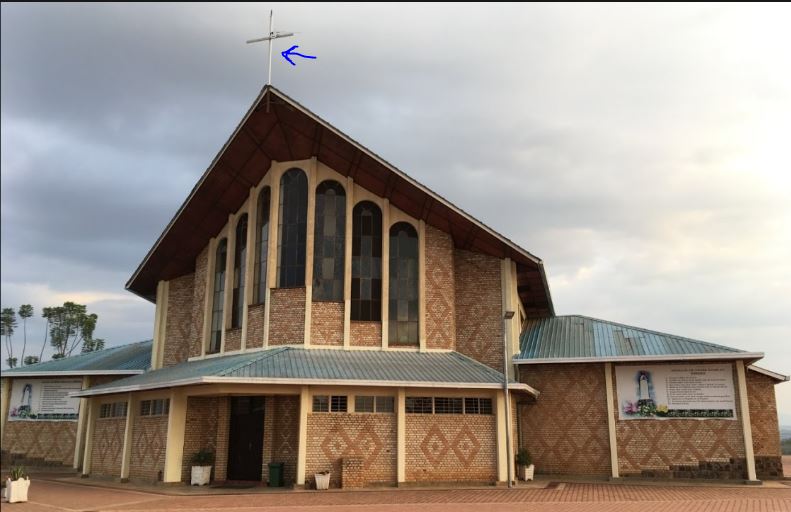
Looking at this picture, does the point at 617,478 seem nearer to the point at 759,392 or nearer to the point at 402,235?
the point at 759,392

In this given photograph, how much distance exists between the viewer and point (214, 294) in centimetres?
2497


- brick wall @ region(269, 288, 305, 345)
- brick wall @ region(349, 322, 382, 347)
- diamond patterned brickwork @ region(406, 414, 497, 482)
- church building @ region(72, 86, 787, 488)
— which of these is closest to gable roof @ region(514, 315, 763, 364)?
church building @ region(72, 86, 787, 488)

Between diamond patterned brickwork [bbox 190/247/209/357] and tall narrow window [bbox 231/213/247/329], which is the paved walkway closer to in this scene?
diamond patterned brickwork [bbox 190/247/209/357]

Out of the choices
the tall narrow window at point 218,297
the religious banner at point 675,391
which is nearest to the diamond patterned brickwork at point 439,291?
the religious banner at point 675,391

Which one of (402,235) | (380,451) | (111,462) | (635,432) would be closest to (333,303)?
(402,235)

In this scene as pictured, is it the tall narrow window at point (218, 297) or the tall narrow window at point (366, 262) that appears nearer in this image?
the tall narrow window at point (366, 262)

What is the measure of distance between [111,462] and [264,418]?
6.74m

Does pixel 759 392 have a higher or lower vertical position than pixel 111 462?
higher

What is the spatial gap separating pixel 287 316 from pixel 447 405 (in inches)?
241

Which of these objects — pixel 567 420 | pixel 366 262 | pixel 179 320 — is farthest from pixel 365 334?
pixel 179 320

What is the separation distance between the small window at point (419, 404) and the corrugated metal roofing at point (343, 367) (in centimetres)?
87

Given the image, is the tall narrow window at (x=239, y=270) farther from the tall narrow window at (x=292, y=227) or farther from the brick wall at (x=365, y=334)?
the brick wall at (x=365, y=334)

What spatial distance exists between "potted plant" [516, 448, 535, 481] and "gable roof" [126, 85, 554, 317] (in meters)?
6.57

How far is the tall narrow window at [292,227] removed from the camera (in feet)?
73.4
